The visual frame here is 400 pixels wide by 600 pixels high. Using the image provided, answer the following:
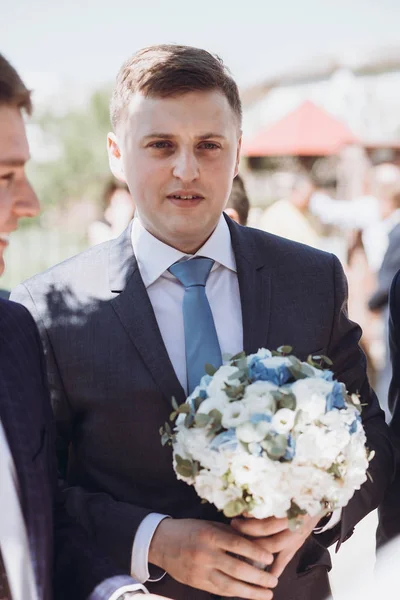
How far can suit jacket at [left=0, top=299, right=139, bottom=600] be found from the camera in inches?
86.8

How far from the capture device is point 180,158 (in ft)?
A: 9.22

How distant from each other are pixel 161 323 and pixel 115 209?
13.4 ft

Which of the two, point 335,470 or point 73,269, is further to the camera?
point 73,269

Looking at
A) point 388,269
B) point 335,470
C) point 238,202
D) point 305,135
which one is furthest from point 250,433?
point 305,135

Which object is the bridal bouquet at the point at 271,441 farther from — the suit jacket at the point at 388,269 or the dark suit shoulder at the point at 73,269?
the suit jacket at the point at 388,269

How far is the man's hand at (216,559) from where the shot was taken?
2.43m

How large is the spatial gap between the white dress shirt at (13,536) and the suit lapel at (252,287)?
38.0 inches

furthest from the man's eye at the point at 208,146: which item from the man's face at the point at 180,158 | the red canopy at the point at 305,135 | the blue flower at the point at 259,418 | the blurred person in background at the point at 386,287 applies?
the red canopy at the point at 305,135

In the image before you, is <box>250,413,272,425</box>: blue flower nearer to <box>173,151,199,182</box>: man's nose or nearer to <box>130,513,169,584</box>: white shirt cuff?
<box>130,513,169,584</box>: white shirt cuff

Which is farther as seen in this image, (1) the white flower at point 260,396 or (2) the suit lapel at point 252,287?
Result: (2) the suit lapel at point 252,287

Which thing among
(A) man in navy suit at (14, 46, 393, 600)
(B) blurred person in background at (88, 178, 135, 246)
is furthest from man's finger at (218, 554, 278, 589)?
(B) blurred person in background at (88, 178, 135, 246)

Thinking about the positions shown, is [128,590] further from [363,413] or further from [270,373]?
[363,413]

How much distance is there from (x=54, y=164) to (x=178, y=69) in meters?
25.3

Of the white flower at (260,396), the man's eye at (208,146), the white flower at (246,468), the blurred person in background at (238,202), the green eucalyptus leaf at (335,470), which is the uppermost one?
the man's eye at (208,146)
